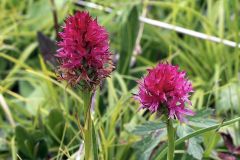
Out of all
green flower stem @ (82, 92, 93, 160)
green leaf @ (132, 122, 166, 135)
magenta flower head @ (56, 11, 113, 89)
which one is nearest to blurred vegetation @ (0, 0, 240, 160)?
green leaf @ (132, 122, 166, 135)

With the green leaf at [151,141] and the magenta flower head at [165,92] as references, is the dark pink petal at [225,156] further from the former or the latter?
the magenta flower head at [165,92]

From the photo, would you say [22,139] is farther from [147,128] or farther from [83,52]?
[83,52]

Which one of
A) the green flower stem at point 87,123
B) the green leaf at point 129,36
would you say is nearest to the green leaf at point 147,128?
the green flower stem at point 87,123

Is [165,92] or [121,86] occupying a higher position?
[165,92]

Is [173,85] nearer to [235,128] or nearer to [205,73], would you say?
[235,128]

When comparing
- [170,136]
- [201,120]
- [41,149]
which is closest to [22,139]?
[41,149]

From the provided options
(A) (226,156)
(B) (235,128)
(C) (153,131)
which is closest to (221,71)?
(B) (235,128)

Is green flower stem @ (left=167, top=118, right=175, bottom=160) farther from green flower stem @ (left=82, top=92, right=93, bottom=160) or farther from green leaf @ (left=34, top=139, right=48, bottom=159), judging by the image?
green leaf @ (left=34, top=139, right=48, bottom=159)
